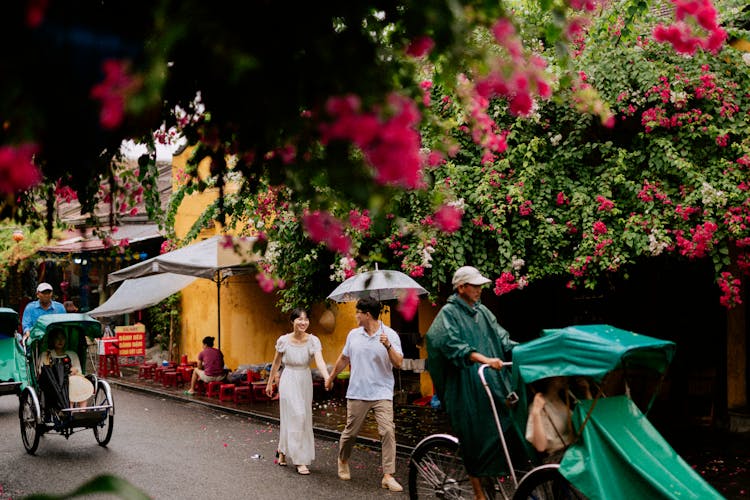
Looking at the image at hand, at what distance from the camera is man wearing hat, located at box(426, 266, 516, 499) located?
19.6ft

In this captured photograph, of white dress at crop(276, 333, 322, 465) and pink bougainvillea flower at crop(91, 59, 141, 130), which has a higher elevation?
pink bougainvillea flower at crop(91, 59, 141, 130)

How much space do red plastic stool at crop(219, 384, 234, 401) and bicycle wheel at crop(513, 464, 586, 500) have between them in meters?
10.5

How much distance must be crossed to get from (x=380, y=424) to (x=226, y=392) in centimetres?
767

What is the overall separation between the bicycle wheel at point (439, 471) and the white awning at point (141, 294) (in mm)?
11513

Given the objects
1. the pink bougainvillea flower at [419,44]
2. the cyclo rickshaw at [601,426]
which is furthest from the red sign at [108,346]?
the pink bougainvillea flower at [419,44]

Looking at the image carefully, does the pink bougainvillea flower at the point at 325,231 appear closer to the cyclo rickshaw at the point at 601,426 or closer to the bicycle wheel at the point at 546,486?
the cyclo rickshaw at the point at 601,426

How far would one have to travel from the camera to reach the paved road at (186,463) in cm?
819

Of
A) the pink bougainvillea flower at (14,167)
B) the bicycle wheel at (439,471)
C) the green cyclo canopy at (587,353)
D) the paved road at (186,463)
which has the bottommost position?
the paved road at (186,463)

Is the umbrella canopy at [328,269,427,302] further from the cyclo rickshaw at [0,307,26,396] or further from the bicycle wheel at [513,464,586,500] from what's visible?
the cyclo rickshaw at [0,307,26,396]

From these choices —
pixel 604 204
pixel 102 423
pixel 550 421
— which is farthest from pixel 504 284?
pixel 102 423

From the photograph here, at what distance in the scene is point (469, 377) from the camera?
6.17 metres

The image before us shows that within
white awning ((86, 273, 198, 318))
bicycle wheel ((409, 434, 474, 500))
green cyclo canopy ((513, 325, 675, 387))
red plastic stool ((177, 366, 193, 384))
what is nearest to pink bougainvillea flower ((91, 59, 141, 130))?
green cyclo canopy ((513, 325, 675, 387))

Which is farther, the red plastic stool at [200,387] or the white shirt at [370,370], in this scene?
the red plastic stool at [200,387]

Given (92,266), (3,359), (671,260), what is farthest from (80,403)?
(92,266)
